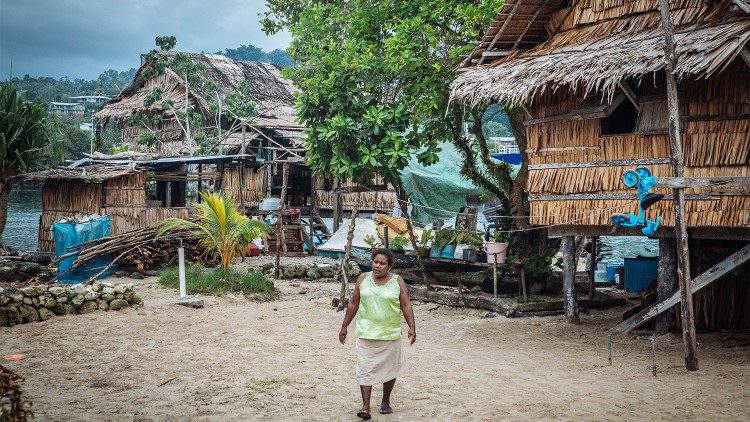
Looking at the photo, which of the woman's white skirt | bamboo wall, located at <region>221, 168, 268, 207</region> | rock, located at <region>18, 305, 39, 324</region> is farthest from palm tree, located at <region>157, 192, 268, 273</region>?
bamboo wall, located at <region>221, 168, 268, 207</region>

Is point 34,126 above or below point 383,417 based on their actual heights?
above

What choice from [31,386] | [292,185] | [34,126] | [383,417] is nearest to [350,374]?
[383,417]

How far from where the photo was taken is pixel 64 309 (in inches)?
526

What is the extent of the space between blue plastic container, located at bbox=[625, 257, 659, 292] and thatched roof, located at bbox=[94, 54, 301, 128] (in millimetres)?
15030

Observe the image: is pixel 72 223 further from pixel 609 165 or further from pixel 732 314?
pixel 732 314

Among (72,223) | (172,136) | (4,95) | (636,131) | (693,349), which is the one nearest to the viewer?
(693,349)

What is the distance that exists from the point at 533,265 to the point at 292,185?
15.7m

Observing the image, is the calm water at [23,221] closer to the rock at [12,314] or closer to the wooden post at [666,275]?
the rock at [12,314]

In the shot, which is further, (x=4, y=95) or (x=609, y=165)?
(x=4, y=95)

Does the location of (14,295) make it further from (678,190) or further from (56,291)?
(678,190)

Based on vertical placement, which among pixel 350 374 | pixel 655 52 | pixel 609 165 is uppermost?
pixel 655 52

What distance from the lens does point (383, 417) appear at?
7020 millimetres

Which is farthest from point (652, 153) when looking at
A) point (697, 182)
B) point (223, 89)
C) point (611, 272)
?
point (223, 89)

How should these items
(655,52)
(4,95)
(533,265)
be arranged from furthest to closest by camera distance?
(4,95) → (533,265) → (655,52)
